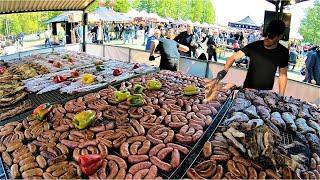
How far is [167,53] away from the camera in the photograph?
23.0 ft

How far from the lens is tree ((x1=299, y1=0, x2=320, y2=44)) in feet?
141

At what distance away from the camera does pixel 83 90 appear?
4652 mm

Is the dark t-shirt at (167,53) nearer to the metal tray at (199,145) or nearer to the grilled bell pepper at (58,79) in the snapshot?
the grilled bell pepper at (58,79)

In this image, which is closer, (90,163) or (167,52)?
(90,163)

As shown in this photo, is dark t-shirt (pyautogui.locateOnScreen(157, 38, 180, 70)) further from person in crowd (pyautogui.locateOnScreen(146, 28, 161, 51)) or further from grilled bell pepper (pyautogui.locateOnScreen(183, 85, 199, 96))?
grilled bell pepper (pyautogui.locateOnScreen(183, 85, 199, 96))

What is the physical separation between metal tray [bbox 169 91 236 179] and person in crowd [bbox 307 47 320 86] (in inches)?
269

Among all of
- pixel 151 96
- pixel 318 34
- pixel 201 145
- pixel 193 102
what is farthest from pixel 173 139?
pixel 318 34

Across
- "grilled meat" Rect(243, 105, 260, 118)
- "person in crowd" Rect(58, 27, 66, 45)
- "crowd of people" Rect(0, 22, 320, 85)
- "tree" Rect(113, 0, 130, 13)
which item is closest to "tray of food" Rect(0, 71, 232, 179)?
"grilled meat" Rect(243, 105, 260, 118)

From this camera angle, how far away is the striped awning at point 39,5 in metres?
8.80

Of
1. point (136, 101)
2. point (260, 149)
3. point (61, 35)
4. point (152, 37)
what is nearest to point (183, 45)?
point (152, 37)

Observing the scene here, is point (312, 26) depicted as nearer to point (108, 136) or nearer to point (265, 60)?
point (265, 60)

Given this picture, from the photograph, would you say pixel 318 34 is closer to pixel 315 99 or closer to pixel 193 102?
pixel 315 99

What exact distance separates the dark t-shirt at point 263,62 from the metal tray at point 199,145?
0.91m

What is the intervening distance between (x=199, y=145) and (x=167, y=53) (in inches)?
174
